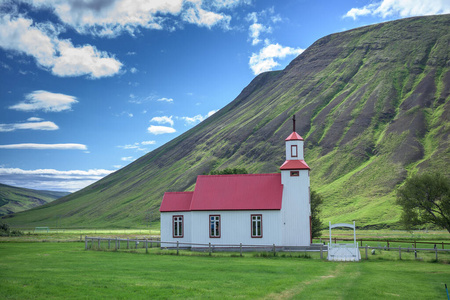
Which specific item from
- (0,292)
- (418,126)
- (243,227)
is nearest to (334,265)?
Result: (243,227)

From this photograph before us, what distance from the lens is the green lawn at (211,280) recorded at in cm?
1697

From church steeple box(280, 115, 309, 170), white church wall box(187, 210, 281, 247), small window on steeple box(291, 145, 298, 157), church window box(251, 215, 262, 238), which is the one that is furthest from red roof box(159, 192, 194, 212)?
small window on steeple box(291, 145, 298, 157)

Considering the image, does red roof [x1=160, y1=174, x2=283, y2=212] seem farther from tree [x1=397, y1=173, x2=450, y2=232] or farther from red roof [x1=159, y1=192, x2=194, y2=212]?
tree [x1=397, y1=173, x2=450, y2=232]

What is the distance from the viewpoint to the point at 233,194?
44156 mm

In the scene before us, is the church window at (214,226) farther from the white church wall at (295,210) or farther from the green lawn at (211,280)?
the green lawn at (211,280)

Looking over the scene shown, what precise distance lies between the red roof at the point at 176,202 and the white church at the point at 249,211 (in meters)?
0.12

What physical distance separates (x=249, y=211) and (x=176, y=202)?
9.06 meters

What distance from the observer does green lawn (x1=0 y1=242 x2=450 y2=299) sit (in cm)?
1697

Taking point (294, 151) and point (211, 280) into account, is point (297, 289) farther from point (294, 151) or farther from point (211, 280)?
point (294, 151)

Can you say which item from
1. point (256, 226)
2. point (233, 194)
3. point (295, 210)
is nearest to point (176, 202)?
point (233, 194)

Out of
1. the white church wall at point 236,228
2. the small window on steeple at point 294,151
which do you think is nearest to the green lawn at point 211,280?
the white church wall at point 236,228

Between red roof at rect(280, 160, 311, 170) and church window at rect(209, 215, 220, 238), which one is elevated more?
red roof at rect(280, 160, 311, 170)

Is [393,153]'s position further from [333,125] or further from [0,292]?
[0,292]

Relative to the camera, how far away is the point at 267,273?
23.7 m
